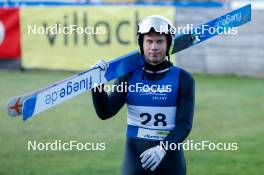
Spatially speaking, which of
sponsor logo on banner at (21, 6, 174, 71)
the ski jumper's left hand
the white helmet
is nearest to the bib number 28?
the ski jumper's left hand

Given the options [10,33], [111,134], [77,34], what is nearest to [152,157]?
[111,134]

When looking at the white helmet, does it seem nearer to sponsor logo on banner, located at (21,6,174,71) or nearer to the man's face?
the man's face

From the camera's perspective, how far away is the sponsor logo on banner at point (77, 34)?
18.4m

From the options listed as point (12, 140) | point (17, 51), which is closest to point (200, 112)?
point (12, 140)

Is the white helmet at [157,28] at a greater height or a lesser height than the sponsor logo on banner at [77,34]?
greater

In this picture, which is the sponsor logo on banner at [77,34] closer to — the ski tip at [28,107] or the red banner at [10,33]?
the red banner at [10,33]

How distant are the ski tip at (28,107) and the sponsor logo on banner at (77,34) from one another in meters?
13.4

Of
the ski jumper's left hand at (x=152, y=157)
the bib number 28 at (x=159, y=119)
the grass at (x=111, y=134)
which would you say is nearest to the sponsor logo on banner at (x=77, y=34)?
the grass at (x=111, y=134)

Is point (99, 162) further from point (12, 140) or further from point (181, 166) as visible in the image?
→ point (181, 166)

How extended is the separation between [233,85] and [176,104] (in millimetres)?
11285

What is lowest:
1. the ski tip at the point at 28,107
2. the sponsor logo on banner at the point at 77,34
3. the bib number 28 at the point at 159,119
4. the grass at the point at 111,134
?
the grass at the point at 111,134

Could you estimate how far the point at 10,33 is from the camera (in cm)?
1880

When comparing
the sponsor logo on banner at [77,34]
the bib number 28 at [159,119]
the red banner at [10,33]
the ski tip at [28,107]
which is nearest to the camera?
the ski tip at [28,107]

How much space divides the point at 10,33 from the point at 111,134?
28.1 feet
